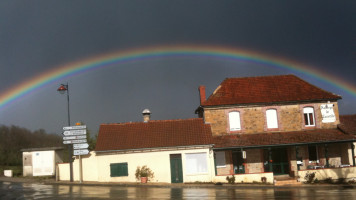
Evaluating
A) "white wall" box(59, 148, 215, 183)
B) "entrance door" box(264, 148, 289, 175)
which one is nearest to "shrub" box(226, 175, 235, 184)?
"white wall" box(59, 148, 215, 183)

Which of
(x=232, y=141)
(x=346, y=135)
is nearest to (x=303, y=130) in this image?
(x=346, y=135)

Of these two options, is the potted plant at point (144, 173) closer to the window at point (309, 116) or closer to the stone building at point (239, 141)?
the stone building at point (239, 141)

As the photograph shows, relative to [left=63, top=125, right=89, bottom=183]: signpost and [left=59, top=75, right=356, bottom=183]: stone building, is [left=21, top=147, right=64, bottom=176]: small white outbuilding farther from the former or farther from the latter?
[left=63, top=125, right=89, bottom=183]: signpost

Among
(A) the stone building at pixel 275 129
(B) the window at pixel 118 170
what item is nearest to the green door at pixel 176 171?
(A) the stone building at pixel 275 129

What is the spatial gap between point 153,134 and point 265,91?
10.7 meters

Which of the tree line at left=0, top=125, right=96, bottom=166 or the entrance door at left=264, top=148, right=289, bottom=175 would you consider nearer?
the entrance door at left=264, top=148, right=289, bottom=175

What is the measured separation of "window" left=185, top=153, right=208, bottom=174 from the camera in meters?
28.6

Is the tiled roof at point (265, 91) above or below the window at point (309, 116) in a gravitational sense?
above

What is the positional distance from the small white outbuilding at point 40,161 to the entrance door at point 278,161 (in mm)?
19499

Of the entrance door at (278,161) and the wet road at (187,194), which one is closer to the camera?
the wet road at (187,194)

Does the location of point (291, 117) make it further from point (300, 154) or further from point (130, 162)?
point (130, 162)

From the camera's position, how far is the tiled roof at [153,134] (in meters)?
29.1

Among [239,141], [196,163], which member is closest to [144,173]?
[196,163]

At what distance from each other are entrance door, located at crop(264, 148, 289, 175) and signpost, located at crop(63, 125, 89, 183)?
14.6 metres
